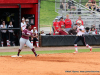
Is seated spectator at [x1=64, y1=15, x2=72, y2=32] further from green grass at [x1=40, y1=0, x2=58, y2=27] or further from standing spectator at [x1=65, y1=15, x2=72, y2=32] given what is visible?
green grass at [x1=40, y1=0, x2=58, y2=27]

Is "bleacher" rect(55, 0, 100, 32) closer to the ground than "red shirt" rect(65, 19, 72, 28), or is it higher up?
higher up

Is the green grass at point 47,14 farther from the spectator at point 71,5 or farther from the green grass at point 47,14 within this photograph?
the spectator at point 71,5

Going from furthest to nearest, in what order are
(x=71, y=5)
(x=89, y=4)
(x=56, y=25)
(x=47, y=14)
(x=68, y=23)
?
(x=47, y=14)
(x=89, y=4)
(x=71, y=5)
(x=68, y=23)
(x=56, y=25)

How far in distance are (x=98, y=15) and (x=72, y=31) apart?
4270 mm

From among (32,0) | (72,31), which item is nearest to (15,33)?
(32,0)

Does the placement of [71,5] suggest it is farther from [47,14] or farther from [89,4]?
[47,14]

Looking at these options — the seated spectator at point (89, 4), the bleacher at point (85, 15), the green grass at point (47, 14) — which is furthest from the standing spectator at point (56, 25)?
the green grass at point (47, 14)

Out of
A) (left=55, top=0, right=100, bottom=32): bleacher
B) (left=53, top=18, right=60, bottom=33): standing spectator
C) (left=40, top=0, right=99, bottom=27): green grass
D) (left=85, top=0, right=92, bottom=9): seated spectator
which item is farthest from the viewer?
(left=40, top=0, right=99, bottom=27): green grass

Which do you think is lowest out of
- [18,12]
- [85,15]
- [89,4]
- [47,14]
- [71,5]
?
[85,15]

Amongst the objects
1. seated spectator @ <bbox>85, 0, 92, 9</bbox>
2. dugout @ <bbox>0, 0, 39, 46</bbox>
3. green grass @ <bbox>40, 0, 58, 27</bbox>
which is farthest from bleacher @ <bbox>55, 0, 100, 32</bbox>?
green grass @ <bbox>40, 0, 58, 27</bbox>

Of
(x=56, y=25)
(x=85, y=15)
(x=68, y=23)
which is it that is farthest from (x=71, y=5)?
(x=56, y=25)

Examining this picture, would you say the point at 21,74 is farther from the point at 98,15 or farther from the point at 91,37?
the point at 98,15

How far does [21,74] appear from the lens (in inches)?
305

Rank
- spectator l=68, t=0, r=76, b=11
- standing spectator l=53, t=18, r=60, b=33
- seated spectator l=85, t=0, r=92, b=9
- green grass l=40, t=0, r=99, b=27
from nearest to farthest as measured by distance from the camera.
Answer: standing spectator l=53, t=18, r=60, b=33 < spectator l=68, t=0, r=76, b=11 < seated spectator l=85, t=0, r=92, b=9 < green grass l=40, t=0, r=99, b=27
